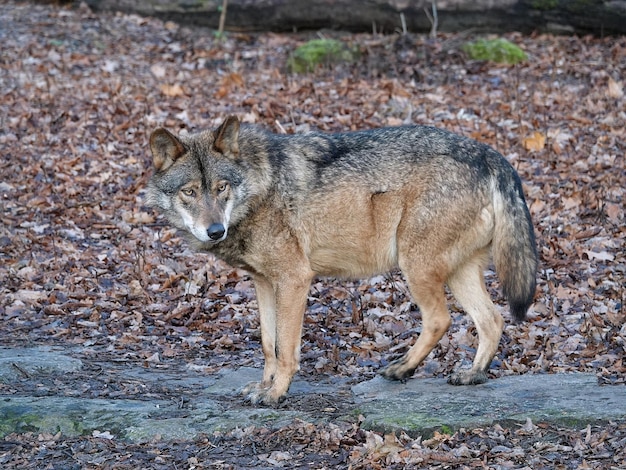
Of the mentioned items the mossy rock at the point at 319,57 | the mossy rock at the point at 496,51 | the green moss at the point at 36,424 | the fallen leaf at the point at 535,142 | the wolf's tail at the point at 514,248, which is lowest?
the green moss at the point at 36,424

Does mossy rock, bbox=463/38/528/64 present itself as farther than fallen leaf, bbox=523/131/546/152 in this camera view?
Yes

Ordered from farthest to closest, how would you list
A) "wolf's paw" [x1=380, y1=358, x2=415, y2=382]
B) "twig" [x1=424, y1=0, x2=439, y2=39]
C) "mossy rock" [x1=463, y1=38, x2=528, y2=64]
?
"twig" [x1=424, y1=0, x2=439, y2=39]
"mossy rock" [x1=463, y1=38, x2=528, y2=64]
"wolf's paw" [x1=380, y1=358, x2=415, y2=382]

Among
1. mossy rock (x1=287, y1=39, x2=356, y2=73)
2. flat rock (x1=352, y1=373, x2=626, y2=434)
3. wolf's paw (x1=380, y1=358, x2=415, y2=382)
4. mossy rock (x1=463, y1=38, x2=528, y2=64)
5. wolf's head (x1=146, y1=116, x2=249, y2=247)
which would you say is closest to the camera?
flat rock (x1=352, y1=373, x2=626, y2=434)

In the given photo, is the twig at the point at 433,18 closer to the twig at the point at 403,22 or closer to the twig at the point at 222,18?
the twig at the point at 403,22

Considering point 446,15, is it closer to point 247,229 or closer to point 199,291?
point 199,291

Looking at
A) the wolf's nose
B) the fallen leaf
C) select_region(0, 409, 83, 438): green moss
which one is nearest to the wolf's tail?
the wolf's nose

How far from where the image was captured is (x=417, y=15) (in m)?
16.6

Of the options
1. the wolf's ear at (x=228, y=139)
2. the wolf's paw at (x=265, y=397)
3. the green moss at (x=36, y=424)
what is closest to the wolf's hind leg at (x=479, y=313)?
the wolf's paw at (x=265, y=397)

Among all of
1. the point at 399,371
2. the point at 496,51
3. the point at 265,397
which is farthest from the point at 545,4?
the point at 265,397

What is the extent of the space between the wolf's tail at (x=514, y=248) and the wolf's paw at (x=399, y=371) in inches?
37.5

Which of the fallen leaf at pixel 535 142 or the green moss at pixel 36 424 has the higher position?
the fallen leaf at pixel 535 142

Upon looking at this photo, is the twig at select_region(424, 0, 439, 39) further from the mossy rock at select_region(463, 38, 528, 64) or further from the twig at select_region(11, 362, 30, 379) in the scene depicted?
the twig at select_region(11, 362, 30, 379)

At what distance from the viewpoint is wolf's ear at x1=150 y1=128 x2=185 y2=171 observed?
20.2ft

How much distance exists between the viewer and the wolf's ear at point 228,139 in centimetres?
623
